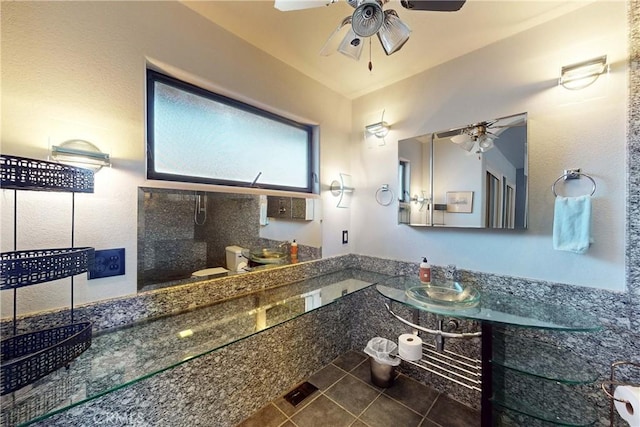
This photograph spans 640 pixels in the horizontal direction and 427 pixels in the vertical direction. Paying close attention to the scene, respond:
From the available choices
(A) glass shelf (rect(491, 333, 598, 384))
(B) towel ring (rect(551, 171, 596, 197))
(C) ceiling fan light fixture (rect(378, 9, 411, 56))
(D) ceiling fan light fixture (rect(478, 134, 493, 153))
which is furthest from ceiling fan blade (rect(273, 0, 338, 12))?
(A) glass shelf (rect(491, 333, 598, 384))

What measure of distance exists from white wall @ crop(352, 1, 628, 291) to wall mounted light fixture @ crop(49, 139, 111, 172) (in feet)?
6.50

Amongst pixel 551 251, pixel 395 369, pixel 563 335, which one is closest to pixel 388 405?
pixel 395 369

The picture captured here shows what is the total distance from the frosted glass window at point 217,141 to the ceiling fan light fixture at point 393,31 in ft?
3.35

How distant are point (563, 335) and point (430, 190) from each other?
112 cm

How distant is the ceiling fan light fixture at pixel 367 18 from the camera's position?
89 centimetres

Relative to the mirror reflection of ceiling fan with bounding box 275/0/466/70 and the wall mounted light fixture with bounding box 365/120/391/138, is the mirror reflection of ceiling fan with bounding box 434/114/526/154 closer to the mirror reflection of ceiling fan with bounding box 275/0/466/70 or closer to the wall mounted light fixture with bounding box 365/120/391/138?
the wall mounted light fixture with bounding box 365/120/391/138

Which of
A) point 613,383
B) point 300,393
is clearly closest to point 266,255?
point 300,393

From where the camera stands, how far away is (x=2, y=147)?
887 mm

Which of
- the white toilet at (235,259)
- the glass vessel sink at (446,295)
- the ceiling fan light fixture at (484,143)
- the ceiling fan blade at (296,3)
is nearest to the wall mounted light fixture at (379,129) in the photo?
the ceiling fan light fixture at (484,143)

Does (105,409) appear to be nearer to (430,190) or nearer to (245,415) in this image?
(245,415)

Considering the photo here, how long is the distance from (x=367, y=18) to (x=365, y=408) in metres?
2.27

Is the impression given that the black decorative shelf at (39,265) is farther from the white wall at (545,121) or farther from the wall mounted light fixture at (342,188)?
the white wall at (545,121)

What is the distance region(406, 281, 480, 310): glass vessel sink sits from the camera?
1367 millimetres

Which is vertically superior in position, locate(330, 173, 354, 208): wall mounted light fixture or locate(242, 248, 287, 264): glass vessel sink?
locate(330, 173, 354, 208): wall mounted light fixture
